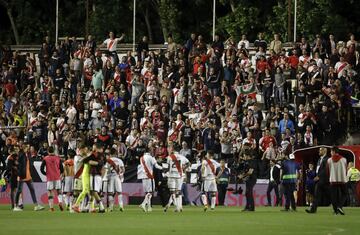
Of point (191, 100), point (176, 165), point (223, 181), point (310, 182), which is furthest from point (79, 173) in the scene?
point (191, 100)

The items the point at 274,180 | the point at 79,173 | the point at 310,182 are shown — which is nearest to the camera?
the point at 79,173

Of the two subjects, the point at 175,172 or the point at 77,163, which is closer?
the point at 77,163

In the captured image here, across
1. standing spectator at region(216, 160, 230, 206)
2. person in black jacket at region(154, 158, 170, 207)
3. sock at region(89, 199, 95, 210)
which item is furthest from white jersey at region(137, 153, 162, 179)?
standing spectator at region(216, 160, 230, 206)

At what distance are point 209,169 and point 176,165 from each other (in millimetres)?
1654

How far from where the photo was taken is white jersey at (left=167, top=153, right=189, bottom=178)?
153ft

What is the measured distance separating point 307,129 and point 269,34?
1031 inches

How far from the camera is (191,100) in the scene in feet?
189

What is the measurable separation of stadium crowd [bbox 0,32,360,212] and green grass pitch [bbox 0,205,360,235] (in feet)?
23.3

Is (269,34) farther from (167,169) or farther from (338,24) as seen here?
(167,169)

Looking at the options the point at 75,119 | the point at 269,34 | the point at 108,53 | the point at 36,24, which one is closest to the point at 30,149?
the point at 75,119

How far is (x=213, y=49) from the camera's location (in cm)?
5944

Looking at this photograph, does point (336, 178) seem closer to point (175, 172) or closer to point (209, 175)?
point (209, 175)

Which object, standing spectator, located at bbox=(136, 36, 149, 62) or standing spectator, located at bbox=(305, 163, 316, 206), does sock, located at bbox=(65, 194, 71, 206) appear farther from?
standing spectator, located at bbox=(136, 36, 149, 62)

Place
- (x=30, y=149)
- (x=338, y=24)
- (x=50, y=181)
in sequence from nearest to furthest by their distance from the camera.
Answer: (x=50, y=181) → (x=30, y=149) → (x=338, y=24)
